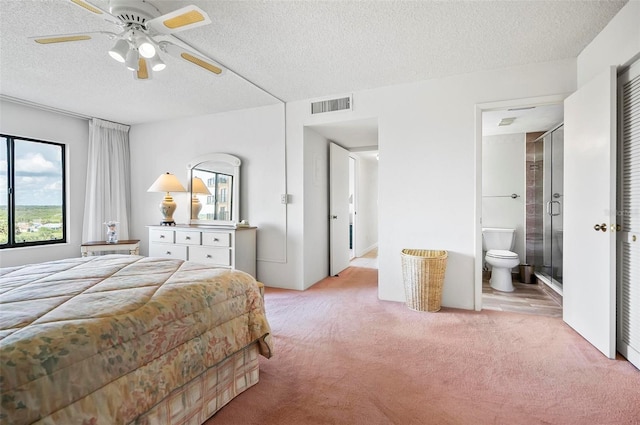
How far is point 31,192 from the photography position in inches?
155

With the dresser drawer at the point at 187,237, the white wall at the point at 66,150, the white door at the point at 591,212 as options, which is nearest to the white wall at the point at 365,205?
the dresser drawer at the point at 187,237

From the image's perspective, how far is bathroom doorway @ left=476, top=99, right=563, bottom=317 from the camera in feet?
12.1

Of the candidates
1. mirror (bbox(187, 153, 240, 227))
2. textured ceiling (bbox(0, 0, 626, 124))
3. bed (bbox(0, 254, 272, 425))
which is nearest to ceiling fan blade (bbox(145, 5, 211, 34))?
textured ceiling (bbox(0, 0, 626, 124))

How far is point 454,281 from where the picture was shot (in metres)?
3.07

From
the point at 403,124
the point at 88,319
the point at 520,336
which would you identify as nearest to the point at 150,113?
the point at 403,124

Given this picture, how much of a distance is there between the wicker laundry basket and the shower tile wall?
2.17 meters

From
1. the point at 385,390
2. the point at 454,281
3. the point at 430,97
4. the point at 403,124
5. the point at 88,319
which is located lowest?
the point at 385,390

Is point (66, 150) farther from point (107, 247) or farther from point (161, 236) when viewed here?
point (161, 236)

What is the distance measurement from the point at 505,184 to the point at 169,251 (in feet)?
16.0

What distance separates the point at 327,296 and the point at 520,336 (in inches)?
73.6

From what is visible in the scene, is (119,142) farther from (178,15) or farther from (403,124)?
(403,124)

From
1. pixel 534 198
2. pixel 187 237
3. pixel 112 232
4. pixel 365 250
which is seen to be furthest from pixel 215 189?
pixel 534 198

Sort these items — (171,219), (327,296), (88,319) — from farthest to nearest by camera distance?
(171,219) → (327,296) → (88,319)

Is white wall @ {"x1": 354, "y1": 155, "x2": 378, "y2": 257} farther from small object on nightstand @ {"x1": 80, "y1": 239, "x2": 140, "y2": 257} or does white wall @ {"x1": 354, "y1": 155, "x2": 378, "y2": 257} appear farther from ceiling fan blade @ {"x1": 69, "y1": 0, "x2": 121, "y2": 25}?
ceiling fan blade @ {"x1": 69, "y1": 0, "x2": 121, "y2": 25}
